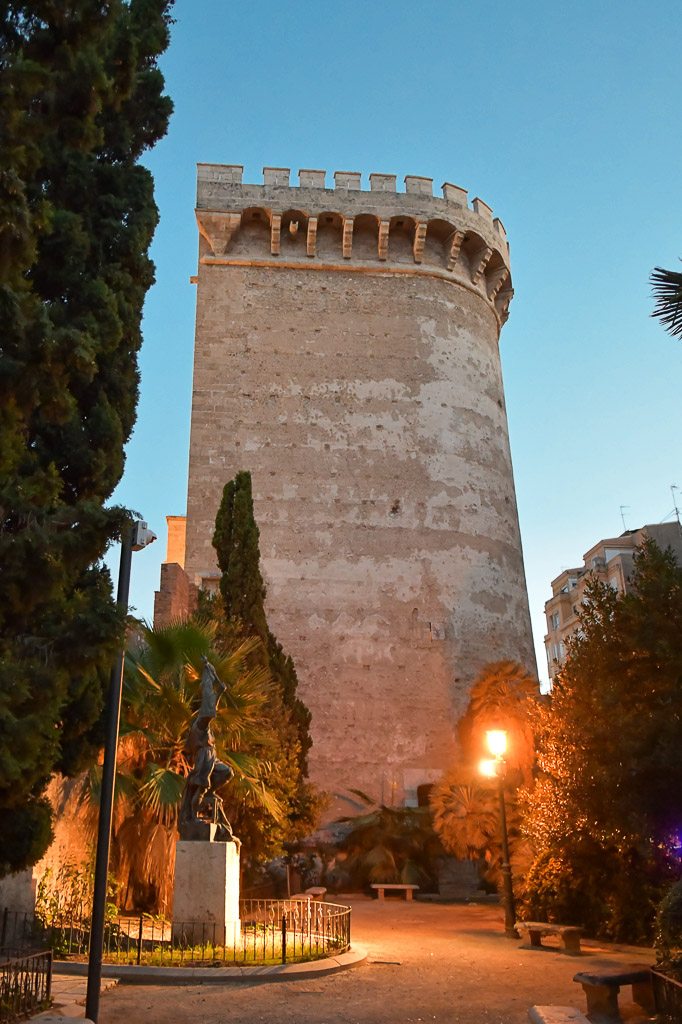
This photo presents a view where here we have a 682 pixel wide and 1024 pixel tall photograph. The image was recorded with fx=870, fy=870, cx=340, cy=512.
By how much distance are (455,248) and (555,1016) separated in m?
19.6

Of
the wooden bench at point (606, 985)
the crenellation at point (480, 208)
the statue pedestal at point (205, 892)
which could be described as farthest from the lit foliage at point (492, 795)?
the crenellation at point (480, 208)

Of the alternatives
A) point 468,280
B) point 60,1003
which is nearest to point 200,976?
point 60,1003

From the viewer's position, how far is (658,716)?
755 centimetres

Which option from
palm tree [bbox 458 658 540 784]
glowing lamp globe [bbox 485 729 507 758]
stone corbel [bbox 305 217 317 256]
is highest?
stone corbel [bbox 305 217 317 256]

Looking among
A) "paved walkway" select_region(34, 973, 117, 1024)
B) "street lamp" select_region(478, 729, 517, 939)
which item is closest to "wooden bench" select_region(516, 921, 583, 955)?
"street lamp" select_region(478, 729, 517, 939)

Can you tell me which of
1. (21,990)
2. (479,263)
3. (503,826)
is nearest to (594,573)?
(479,263)

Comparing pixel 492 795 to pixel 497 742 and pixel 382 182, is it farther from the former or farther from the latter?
pixel 382 182

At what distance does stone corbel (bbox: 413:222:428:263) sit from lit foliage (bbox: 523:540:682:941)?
13.9 metres

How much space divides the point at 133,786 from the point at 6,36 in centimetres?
668

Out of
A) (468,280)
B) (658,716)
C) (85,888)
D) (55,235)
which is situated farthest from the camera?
(468,280)

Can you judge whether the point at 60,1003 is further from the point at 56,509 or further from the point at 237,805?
the point at 237,805

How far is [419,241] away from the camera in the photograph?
21656 millimetres

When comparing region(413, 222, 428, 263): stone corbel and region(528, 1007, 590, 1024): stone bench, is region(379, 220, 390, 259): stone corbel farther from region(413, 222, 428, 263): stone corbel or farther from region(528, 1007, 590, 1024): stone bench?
region(528, 1007, 590, 1024): stone bench

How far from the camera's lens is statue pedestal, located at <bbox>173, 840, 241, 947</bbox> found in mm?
7719
